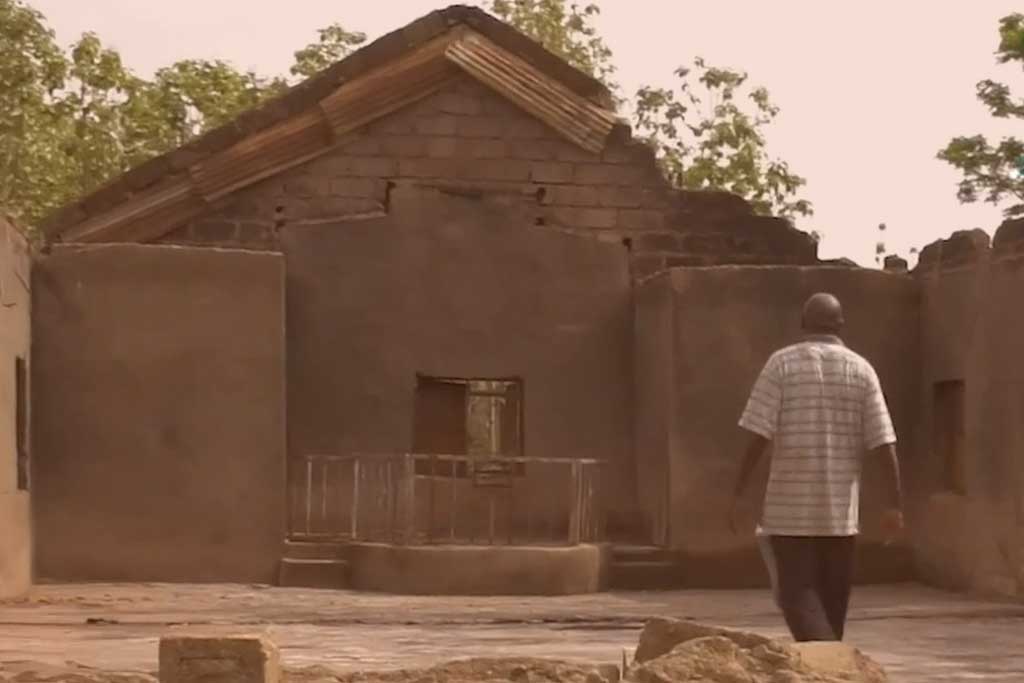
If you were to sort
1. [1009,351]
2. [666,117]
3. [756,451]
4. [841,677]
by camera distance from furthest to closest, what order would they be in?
1. [666,117]
2. [1009,351]
3. [756,451]
4. [841,677]

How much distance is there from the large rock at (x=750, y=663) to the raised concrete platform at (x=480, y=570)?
6.77 meters

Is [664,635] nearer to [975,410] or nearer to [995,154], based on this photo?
[975,410]

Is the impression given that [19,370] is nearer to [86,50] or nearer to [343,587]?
[343,587]

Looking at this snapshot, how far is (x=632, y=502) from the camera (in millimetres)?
16422

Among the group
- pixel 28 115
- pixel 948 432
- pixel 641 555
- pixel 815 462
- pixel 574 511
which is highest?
pixel 28 115

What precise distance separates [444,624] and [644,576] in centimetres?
372

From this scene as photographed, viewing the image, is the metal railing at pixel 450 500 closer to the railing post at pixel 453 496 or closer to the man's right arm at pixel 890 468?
the railing post at pixel 453 496

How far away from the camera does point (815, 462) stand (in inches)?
332

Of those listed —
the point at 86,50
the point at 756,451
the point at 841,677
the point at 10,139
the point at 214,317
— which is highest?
the point at 86,50

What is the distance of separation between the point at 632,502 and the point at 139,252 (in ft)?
14.4

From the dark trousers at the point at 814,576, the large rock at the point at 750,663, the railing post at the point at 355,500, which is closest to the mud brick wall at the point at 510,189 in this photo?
the railing post at the point at 355,500

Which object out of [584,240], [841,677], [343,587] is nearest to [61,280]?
[343,587]

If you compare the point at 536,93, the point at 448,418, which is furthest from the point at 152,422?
the point at 536,93

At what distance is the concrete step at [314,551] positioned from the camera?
15047mm
